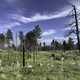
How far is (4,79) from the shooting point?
12.4 m

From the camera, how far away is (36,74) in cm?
1409

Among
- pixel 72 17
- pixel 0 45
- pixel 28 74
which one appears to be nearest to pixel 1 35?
pixel 0 45

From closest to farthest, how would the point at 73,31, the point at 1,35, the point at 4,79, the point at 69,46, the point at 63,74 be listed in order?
the point at 4,79 < the point at 63,74 < the point at 73,31 < the point at 69,46 < the point at 1,35

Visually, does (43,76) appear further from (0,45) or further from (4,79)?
(0,45)

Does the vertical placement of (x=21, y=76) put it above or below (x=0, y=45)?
below

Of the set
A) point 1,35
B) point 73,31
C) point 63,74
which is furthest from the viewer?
point 1,35

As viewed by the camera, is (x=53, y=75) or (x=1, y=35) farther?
(x=1, y=35)

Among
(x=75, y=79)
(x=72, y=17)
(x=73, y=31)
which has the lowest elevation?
(x=75, y=79)

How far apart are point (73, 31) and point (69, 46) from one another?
64463 mm

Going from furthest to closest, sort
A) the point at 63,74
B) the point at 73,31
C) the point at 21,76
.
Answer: the point at 73,31 → the point at 63,74 → the point at 21,76

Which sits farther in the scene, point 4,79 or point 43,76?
point 43,76

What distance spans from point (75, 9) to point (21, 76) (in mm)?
16942

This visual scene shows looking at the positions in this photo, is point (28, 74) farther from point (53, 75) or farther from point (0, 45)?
point (0, 45)

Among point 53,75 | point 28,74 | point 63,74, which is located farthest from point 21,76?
point 63,74
